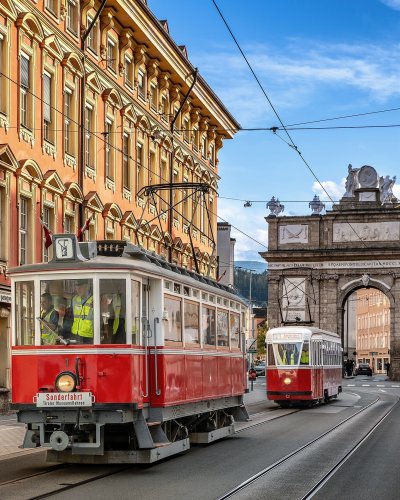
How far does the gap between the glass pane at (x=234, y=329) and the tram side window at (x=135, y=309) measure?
626 cm

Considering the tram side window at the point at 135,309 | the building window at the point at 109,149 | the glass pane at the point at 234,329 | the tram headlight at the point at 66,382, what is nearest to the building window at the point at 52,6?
the building window at the point at 109,149

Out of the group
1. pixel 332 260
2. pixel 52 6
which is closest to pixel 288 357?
pixel 52 6

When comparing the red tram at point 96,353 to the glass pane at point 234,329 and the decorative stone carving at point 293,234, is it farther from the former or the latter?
the decorative stone carving at point 293,234

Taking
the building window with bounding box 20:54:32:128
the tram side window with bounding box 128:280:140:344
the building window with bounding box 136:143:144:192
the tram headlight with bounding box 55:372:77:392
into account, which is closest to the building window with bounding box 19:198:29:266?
the building window with bounding box 20:54:32:128

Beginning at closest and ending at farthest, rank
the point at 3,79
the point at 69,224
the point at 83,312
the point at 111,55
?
1. the point at 83,312
2. the point at 3,79
3. the point at 69,224
4. the point at 111,55

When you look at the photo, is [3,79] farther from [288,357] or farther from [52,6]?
[288,357]

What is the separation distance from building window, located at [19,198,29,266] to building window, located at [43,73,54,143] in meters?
2.26

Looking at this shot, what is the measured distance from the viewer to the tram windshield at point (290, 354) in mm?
39406

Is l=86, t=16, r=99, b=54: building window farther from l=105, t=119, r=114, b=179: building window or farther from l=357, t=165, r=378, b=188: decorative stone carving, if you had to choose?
l=357, t=165, r=378, b=188: decorative stone carving

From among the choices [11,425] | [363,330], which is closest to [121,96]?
[11,425]

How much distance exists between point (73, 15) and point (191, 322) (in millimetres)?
17383

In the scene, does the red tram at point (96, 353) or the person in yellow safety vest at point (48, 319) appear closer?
the red tram at point (96, 353)

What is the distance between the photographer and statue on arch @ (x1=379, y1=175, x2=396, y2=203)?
295ft

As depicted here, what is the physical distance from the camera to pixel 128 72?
132ft
